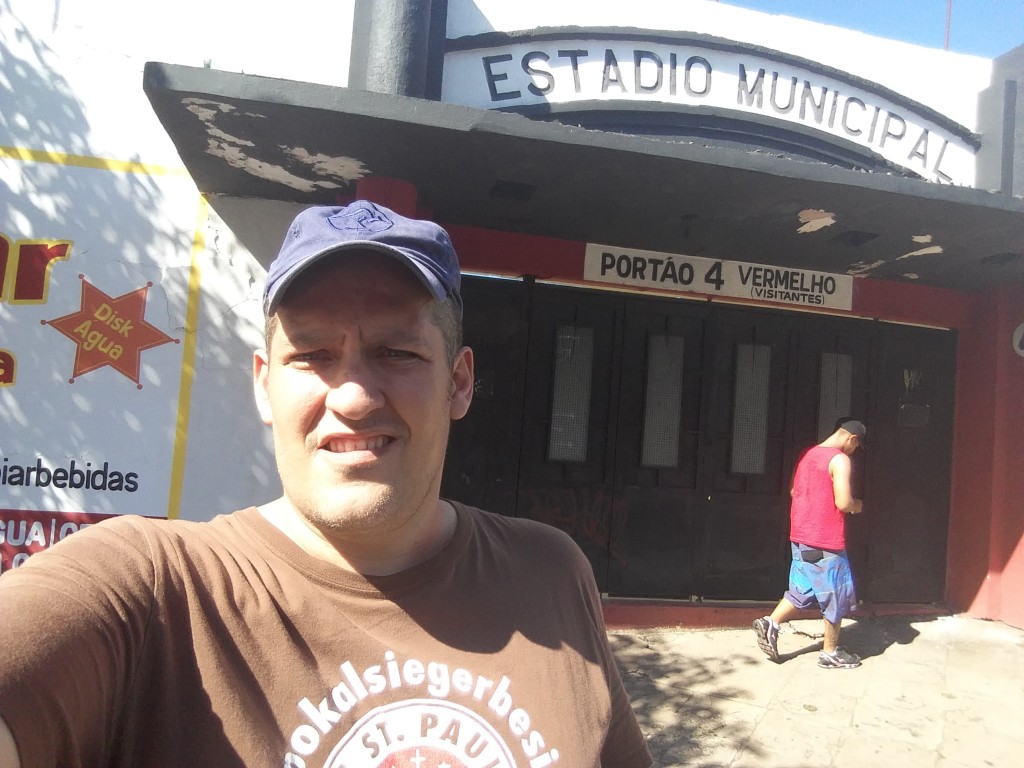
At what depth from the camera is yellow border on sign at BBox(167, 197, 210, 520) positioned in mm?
4391

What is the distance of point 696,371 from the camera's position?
5.52m

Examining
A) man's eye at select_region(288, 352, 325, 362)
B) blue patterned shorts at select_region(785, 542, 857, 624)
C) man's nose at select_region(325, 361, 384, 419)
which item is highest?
man's eye at select_region(288, 352, 325, 362)

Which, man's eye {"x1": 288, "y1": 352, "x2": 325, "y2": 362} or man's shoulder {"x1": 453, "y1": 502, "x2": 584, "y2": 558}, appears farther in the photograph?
man's shoulder {"x1": 453, "y1": 502, "x2": 584, "y2": 558}

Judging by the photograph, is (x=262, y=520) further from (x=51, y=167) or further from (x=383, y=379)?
(x=51, y=167)

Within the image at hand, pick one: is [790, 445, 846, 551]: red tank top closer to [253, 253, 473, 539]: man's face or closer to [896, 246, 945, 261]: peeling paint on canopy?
[896, 246, 945, 261]: peeling paint on canopy

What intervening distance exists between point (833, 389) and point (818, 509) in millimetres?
1479

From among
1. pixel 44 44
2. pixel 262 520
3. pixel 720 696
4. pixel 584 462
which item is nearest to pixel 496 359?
pixel 584 462

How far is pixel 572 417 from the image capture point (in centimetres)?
530

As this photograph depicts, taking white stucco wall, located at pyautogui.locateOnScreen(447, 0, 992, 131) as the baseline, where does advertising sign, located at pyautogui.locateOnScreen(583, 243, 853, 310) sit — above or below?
below

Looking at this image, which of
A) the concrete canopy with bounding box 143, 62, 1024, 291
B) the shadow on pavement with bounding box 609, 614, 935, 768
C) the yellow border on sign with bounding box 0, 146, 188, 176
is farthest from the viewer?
the yellow border on sign with bounding box 0, 146, 188, 176

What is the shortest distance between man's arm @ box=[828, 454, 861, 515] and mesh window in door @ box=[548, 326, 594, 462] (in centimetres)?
183

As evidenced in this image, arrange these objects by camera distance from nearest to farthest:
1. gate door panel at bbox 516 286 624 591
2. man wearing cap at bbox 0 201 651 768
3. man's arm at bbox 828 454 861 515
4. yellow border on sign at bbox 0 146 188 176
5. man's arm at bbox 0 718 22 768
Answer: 1. man's arm at bbox 0 718 22 768
2. man wearing cap at bbox 0 201 651 768
3. yellow border on sign at bbox 0 146 188 176
4. man's arm at bbox 828 454 861 515
5. gate door panel at bbox 516 286 624 591

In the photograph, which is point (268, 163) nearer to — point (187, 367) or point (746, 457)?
point (187, 367)

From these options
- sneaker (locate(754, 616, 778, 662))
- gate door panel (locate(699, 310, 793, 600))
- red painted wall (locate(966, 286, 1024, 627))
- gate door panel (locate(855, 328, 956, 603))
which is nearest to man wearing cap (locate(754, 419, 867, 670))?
sneaker (locate(754, 616, 778, 662))
